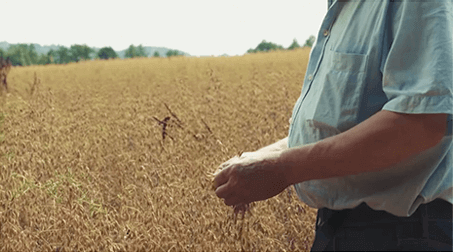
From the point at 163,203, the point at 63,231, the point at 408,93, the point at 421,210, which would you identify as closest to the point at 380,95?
the point at 408,93

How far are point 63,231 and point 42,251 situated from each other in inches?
5.1

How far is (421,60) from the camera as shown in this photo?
29.2 inches

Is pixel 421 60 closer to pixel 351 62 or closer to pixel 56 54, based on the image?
pixel 351 62

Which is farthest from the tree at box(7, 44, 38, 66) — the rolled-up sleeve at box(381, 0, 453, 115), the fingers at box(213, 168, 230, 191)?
the rolled-up sleeve at box(381, 0, 453, 115)

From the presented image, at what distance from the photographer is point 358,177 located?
2.73ft

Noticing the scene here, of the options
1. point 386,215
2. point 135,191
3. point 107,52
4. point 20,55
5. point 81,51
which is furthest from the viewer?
point 107,52

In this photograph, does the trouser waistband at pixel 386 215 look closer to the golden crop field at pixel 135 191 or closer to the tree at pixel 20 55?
the golden crop field at pixel 135 191

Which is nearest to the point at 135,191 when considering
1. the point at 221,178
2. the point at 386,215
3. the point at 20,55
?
the point at 221,178

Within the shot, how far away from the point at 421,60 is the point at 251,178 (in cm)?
34

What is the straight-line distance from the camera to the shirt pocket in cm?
80

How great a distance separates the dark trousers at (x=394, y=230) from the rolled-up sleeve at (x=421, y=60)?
20cm

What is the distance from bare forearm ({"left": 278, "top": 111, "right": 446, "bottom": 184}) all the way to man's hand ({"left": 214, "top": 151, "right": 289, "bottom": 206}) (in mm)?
61

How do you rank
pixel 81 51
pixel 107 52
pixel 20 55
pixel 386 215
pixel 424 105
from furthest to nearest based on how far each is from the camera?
pixel 107 52 < pixel 20 55 < pixel 81 51 < pixel 386 215 < pixel 424 105

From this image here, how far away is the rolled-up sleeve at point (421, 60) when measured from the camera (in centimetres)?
72
